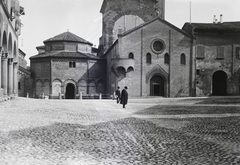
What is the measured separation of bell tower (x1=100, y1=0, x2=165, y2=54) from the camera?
42781 mm

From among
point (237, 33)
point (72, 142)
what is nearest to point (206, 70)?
point (237, 33)

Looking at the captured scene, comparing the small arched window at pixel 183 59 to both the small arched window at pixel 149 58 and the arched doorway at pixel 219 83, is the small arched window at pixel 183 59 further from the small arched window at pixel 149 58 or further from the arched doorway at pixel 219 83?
the arched doorway at pixel 219 83

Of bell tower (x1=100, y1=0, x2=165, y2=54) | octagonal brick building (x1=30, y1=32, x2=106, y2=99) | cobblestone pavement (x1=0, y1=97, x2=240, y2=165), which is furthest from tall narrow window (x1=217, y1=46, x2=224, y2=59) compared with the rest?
cobblestone pavement (x1=0, y1=97, x2=240, y2=165)

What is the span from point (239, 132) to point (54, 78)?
1328 inches

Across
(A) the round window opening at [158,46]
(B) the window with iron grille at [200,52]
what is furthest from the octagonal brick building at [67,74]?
(B) the window with iron grille at [200,52]

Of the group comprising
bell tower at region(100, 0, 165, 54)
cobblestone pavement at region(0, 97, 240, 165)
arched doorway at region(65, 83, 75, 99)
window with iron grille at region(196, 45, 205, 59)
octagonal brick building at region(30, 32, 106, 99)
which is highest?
bell tower at region(100, 0, 165, 54)

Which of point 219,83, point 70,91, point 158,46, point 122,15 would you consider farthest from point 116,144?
point 122,15

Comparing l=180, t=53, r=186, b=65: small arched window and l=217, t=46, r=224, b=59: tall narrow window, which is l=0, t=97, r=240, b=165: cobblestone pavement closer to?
l=180, t=53, r=186, b=65: small arched window

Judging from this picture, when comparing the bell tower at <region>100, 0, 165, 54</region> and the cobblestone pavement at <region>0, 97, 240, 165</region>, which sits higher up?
the bell tower at <region>100, 0, 165, 54</region>

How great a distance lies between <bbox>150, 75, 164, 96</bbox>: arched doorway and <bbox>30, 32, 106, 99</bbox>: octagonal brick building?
9.31 meters

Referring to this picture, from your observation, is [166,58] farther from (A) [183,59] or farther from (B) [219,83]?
(B) [219,83]

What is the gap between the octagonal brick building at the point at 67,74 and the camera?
39812 millimetres

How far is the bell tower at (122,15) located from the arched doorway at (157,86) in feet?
39.2

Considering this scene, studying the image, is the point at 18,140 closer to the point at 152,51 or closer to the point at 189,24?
the point at 152,51
